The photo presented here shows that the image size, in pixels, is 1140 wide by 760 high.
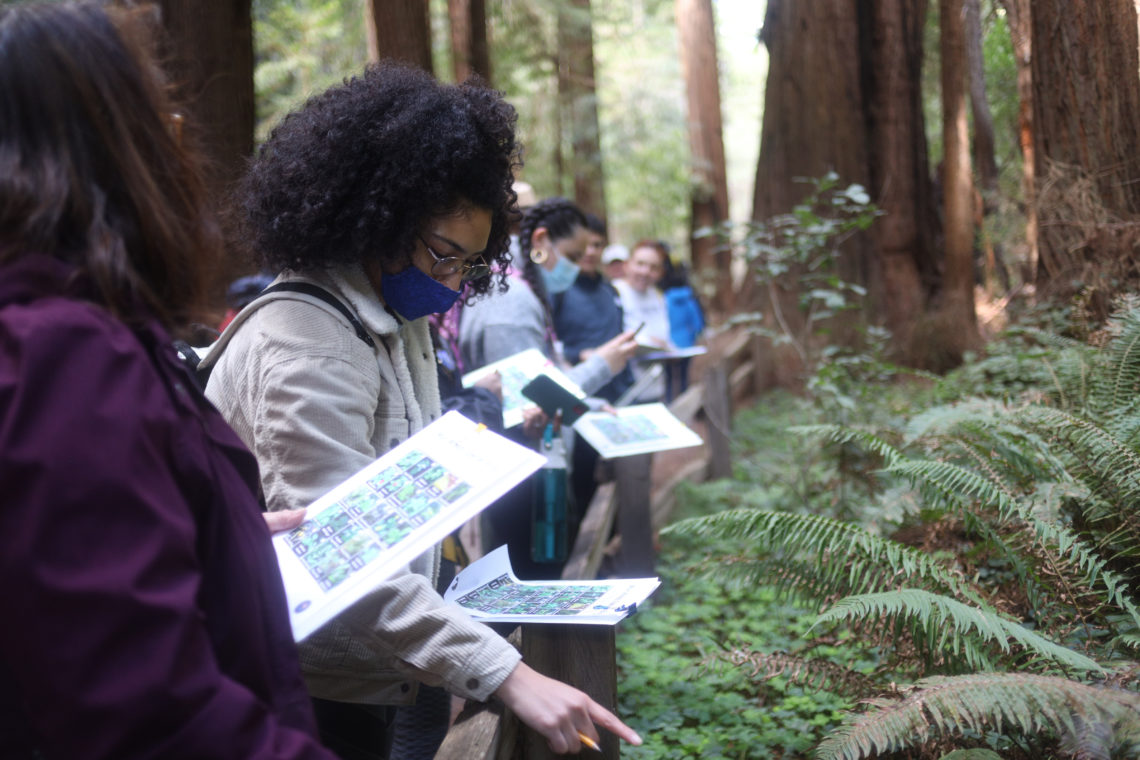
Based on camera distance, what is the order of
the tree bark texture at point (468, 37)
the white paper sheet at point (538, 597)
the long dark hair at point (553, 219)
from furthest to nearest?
the tree bark texture at point (468, 37), the long dark hair at point (553, 219), the white paper sheet at point (538, 597)

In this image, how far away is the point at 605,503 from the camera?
4.48 metres

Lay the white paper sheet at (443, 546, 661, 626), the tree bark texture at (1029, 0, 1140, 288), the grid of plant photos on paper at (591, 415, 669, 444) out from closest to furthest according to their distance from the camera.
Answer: the white paper sheet at (443, 546, 661, 626), the grid of plant photos on paper at (591, 415, 669, 444), the tree bark texture at (1029, 0, 1140, 288)

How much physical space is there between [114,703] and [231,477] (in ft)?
1.08

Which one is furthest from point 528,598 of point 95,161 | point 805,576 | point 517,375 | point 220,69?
point 220,69

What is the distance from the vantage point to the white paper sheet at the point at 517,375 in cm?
350

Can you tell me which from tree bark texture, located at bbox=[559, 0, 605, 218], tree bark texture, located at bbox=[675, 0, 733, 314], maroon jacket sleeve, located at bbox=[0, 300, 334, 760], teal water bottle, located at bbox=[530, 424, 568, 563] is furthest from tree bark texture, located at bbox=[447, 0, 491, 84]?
tree bark texture, located at bbox=[675, 0, 733, 314]

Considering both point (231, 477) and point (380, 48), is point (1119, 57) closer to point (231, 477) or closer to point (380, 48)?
point (380, 48)

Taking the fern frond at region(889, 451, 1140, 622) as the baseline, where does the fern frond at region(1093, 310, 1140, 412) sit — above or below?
above

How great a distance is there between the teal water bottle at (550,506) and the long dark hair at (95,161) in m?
2.46

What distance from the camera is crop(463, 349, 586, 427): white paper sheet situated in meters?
3.50

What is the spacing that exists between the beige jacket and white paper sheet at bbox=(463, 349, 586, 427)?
1527 mm

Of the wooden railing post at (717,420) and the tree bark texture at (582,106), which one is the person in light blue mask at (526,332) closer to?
the wooden railing post at (717,420)

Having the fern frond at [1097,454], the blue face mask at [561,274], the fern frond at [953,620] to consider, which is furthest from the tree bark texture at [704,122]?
the fern frond at [953,620]

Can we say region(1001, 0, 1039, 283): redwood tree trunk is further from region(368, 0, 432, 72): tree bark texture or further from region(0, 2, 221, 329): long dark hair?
region(0, 2, 221, 329): long dark hair
